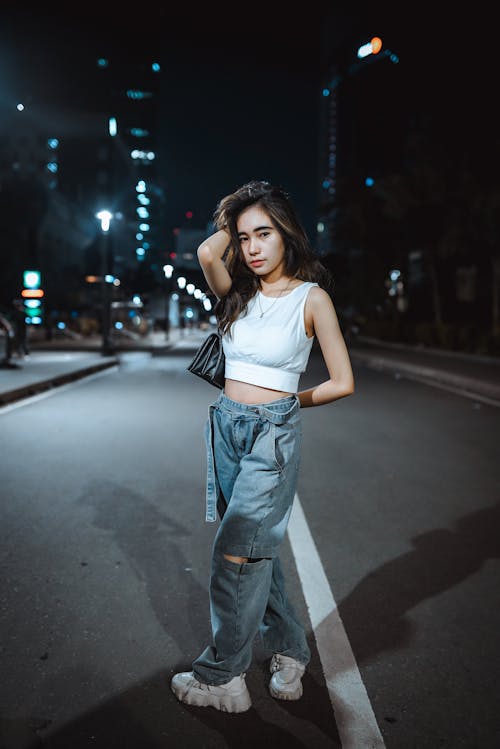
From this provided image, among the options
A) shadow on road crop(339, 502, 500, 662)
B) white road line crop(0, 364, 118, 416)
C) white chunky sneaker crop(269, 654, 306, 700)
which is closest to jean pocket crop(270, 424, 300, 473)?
white chunky sneaker crop(269, 654, 306, 700)

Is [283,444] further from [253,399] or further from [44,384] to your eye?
[44,384]

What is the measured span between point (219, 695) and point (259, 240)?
1.81m

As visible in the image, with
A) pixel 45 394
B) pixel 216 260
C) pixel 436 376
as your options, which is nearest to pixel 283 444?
pixel 216 260

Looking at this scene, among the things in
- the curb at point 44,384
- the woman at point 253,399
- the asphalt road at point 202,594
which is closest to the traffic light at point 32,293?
the curb at point 44,384

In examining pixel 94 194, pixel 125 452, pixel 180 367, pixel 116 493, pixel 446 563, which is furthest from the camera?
pixel 94 194

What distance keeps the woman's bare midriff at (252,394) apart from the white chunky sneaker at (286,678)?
3.65 ft

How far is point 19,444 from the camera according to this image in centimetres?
941

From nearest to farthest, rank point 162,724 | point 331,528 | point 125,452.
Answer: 1. point 162,724
2. point 331,528
3. point 125,452

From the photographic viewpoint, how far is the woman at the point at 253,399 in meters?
2.91

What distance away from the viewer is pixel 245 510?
9.43 ft

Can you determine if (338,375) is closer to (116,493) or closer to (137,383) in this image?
(116,493)

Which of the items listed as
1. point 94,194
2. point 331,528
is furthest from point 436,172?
point 94,194

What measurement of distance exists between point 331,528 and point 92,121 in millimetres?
147080

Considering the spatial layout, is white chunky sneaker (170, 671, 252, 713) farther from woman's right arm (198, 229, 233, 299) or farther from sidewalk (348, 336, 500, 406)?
sidewalk (348, 336, 500, 406)
